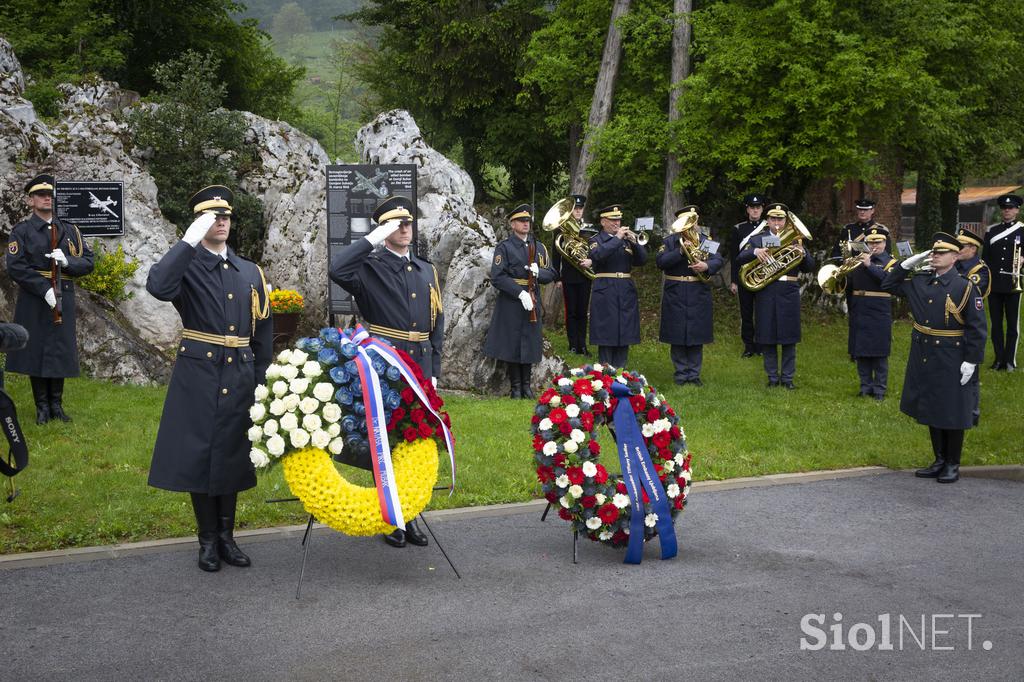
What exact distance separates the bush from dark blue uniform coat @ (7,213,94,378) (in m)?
2.88

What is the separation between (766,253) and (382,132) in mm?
6579

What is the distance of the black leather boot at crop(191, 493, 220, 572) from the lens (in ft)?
21.6

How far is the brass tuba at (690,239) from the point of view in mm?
13375

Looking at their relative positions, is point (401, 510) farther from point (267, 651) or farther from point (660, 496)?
point (660, 496)

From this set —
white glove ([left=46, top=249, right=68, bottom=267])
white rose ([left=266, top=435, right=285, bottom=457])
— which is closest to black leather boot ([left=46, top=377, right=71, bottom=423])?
white glove ([left=46, top=249, right=68, bottom=267])

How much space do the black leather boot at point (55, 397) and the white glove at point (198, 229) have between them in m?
4.95

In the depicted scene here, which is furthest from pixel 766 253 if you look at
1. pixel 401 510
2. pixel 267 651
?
pixel 267 651

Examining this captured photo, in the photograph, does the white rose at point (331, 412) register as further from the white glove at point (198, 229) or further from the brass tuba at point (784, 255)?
the brass tuba at point (784, 255)

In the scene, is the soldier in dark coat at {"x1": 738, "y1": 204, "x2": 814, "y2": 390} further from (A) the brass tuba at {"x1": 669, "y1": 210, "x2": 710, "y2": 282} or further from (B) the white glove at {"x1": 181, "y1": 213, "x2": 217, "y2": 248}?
(B) the white glove at {"x1": 181, "y1": 213, "x2": 217, "y2": 248}

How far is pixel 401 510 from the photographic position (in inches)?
247

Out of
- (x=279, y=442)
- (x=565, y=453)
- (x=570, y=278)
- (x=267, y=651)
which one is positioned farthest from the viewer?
(x=570, y=278)

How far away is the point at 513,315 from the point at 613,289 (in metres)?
1.46

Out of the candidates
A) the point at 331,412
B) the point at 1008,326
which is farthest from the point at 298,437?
the point at 1008,326

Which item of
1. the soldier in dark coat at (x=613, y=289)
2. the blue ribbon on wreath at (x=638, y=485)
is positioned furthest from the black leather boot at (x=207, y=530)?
the soldier in dark coat at (x=613, y=289)
